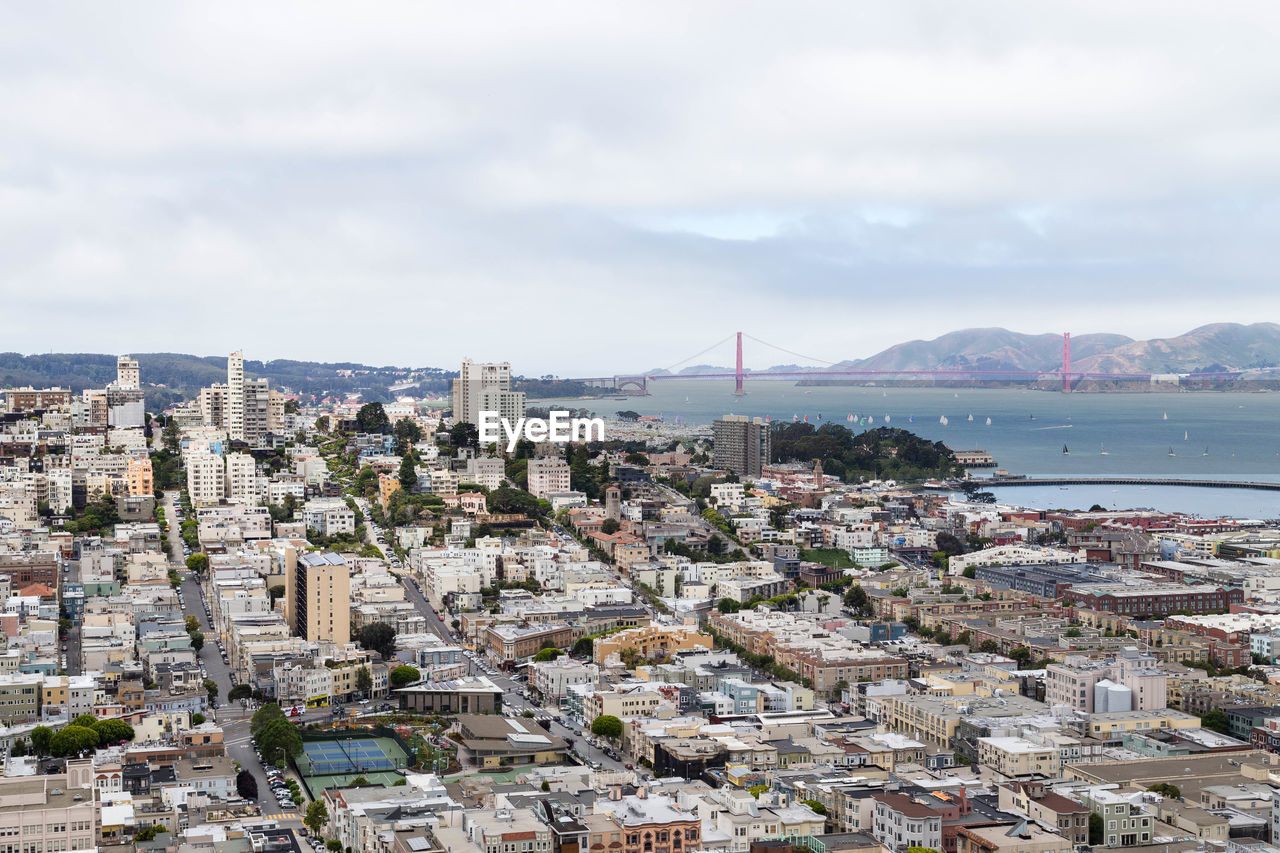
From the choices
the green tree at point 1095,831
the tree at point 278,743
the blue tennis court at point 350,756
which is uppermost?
the tree at point 278,743

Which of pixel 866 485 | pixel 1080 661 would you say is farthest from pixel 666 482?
pixel 1080 661

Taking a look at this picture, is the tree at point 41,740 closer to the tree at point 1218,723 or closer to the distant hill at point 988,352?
the tree at point 1218,723

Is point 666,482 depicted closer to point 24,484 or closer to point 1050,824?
point 24,484

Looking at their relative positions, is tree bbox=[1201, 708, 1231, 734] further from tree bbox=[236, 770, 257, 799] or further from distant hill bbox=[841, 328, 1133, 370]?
distant hill bbox=[841, 328, 1133, 370]

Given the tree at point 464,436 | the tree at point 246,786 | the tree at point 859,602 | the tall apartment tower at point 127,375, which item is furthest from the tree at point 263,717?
the tall apartment tower at point 127,375

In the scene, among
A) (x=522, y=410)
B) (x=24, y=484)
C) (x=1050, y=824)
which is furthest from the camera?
(x=522, y=410)
